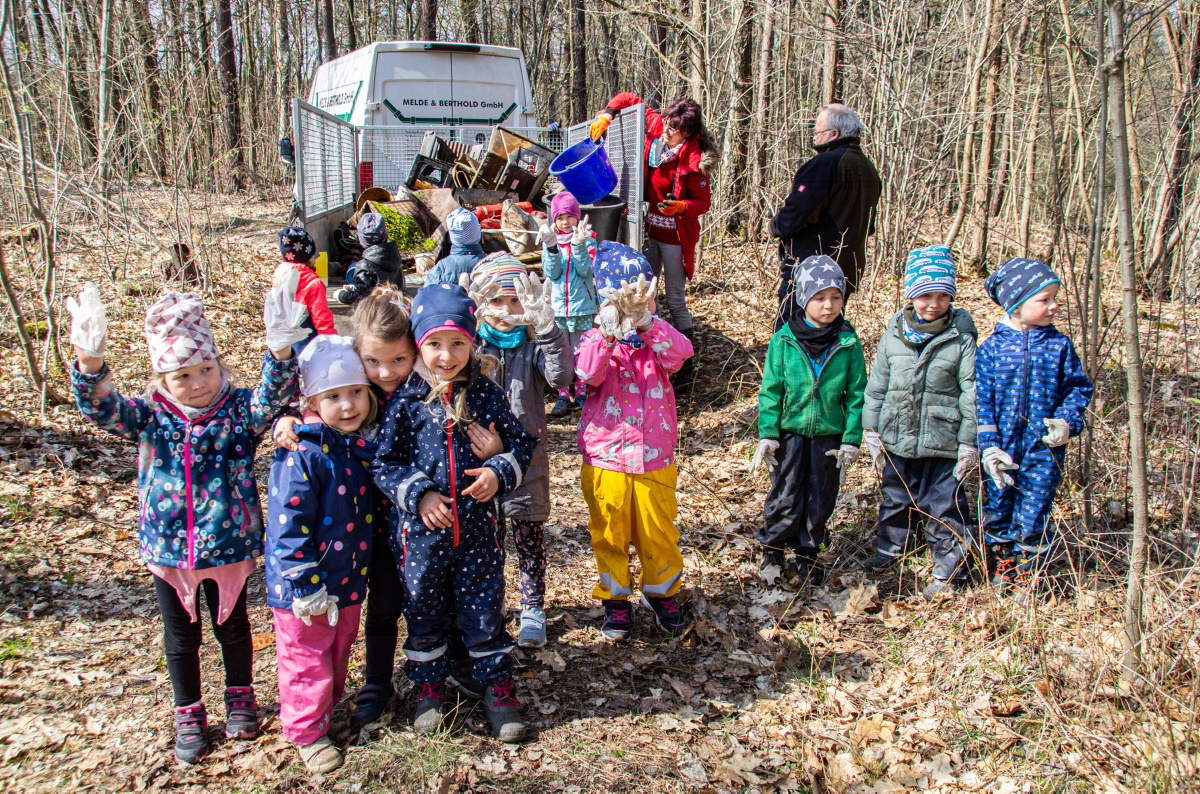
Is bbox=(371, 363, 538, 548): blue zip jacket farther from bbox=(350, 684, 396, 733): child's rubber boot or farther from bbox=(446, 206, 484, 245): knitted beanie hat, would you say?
bbox=(446, 206, 484, 245): knitted beanie hat

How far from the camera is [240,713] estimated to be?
8.98 ft

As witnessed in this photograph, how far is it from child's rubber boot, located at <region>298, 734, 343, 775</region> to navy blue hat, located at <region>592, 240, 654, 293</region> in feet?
6.69

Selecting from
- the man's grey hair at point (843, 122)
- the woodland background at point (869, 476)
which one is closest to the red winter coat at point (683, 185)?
the woodland background at point (869, 476)

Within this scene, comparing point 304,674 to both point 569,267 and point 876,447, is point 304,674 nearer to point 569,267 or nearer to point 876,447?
point 876,447

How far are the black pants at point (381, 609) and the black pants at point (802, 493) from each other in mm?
1944

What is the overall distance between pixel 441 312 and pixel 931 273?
2273 mm

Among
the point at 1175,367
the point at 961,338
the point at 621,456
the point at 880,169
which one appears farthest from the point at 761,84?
the point at 621,456

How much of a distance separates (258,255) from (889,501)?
9649mm

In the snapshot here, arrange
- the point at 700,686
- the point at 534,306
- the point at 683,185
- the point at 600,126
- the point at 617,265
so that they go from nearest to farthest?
the point at 534,306 → the point at 700,686 → the point at 617,265 → the point at 683,185 → the point at 600,126

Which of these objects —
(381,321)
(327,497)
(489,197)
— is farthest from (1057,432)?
(489,197)

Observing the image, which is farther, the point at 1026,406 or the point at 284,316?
the point at 1026,406

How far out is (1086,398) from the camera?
323 centimetres

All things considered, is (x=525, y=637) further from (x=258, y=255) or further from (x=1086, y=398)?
(x=258, y=255)

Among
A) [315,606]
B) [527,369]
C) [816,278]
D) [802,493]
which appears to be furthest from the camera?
[802,493]
